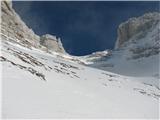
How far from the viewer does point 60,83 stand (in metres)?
28.1

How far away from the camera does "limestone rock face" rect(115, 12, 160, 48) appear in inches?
4668

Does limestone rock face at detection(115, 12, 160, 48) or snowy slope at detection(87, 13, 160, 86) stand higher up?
limestone rock face at detection(115, 12, 160, 48)

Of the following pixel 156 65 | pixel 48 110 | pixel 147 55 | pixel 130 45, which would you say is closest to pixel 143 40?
pixel 130 45

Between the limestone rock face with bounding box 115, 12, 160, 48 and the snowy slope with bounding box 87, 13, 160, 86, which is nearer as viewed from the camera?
the snowy slope with bounding box 87, 13, 160, 86

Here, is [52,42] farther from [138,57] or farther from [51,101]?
[51,101]

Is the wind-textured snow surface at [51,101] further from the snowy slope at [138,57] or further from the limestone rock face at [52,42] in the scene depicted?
the limestone rock face at [52,42]

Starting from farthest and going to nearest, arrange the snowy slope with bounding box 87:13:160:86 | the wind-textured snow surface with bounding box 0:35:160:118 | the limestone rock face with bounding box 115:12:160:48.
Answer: the limestone rock face with bounding box 115:12:160:48
the snowy slope with bounding box 87:13:160:86
the wind-textured snow surface with bounding box 0:35:160:118

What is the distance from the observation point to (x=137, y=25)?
420 feet

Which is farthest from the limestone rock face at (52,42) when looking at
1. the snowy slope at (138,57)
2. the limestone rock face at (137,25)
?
the snowy slope at (138,57)

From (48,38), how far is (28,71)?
107147 millimetres

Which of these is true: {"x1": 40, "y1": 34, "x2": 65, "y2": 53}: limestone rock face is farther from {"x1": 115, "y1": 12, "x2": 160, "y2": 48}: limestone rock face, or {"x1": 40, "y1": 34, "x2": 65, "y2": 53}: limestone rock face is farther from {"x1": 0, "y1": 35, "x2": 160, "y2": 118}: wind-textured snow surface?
{"x1": 0, "y1": 35, "x2": 160, "y2": 118}: wind-textured snow surface

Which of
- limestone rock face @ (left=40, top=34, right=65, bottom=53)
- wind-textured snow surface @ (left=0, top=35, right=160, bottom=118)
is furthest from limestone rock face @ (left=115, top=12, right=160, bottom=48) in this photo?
wind-textured snow surface @ (left=0, top=35, right=160, bottom=118)

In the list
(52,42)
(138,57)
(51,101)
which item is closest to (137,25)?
(52,42)

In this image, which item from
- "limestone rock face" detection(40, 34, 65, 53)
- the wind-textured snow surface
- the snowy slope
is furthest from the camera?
"limestone rock face" detection(40, 34, 65, 53)
